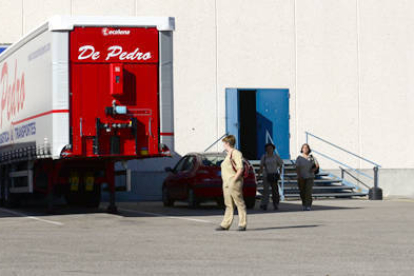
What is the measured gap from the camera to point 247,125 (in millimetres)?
32156

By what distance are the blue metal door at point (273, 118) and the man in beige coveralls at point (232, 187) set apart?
51.0 ft

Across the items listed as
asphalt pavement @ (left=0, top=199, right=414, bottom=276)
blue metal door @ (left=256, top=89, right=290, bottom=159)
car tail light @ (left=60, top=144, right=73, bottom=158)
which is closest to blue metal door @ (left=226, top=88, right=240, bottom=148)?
blue metal door @ (left=256, top=89, right=290, bottom=159)

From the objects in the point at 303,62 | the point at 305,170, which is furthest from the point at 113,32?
the point at 303,62

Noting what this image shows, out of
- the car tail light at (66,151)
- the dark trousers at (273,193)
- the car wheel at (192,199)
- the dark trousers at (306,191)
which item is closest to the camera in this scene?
the car tail light at (66,151)

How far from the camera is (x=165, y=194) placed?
2433cm

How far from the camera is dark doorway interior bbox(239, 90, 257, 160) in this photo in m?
31.3

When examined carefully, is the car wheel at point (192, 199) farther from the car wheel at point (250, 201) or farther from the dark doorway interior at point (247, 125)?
the dark doorway interior at point (247, 125)

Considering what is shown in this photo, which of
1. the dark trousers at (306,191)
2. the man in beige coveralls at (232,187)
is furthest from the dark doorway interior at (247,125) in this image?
the man in beige coveralls at (232,187)

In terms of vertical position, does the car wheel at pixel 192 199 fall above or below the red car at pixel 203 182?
below

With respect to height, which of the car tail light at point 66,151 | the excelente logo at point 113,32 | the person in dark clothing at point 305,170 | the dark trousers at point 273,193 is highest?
the excelente logo at point 113,32

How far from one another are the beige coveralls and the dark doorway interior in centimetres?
1629

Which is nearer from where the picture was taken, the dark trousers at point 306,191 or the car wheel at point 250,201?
the dark trousers at point 306,191

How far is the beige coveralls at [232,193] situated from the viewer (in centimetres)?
1452

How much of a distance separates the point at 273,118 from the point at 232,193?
1600 centimetres
